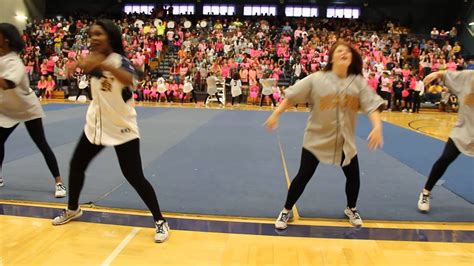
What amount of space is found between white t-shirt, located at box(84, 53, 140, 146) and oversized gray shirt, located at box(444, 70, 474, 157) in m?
3.24

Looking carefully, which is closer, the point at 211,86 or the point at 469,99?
the point at 469,99

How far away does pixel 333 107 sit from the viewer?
11.3 ft

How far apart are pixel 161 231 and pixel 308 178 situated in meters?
1.40

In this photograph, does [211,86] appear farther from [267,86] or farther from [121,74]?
[121,74]

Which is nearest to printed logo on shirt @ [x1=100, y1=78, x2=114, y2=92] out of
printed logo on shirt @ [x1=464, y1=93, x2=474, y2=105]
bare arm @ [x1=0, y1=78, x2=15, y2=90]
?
bare arm @ [x1=0, y1=78, x2=15, y2=90]

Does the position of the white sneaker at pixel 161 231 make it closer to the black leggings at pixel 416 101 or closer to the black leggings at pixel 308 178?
the black leggings at pixel 308 178

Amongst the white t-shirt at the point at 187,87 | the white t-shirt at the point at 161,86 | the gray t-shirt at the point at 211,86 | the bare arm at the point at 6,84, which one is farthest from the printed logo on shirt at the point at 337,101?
the white t-shirt at the point at 161,86

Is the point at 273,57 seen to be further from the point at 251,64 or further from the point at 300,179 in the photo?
the point at 300,179

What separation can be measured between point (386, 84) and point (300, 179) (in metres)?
12.9

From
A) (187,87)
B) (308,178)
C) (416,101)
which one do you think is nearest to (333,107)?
(308,178)

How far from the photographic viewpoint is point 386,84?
49.8 feet

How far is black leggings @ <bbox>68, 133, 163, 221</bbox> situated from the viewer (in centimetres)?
323

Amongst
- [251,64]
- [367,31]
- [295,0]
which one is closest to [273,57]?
[251,64]

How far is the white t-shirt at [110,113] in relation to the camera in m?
3.10
